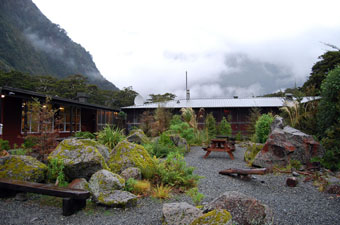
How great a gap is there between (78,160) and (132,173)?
3.36ft

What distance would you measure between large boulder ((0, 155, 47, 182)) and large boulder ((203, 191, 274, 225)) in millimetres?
3073

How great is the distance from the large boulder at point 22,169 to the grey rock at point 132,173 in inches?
56.9

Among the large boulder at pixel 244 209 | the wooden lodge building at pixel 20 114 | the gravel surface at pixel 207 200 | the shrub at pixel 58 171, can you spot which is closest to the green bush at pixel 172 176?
the gravel surface at pixel 207 200

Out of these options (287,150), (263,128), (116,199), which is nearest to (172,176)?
(116,199)

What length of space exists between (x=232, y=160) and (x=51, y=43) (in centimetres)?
9436

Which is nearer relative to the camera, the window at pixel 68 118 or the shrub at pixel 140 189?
the shrub at pixel 140 189

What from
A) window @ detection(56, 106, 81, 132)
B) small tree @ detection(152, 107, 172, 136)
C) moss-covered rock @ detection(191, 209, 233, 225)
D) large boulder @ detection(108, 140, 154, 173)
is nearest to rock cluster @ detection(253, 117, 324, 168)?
large boulder @ detection(108, 140, 154, 173)

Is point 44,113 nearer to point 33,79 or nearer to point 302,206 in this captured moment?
point 302,206

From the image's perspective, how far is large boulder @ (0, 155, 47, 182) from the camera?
3854mm

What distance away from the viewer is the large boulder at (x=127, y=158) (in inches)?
179

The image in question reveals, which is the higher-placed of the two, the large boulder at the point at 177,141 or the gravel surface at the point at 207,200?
the large boulder at the point at 177,141

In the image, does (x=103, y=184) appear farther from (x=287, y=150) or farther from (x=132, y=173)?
(x=287, y=150)

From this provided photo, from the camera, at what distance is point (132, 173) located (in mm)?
4262

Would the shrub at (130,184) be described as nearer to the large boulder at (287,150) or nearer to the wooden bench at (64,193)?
the wooden bench at (64,193)
